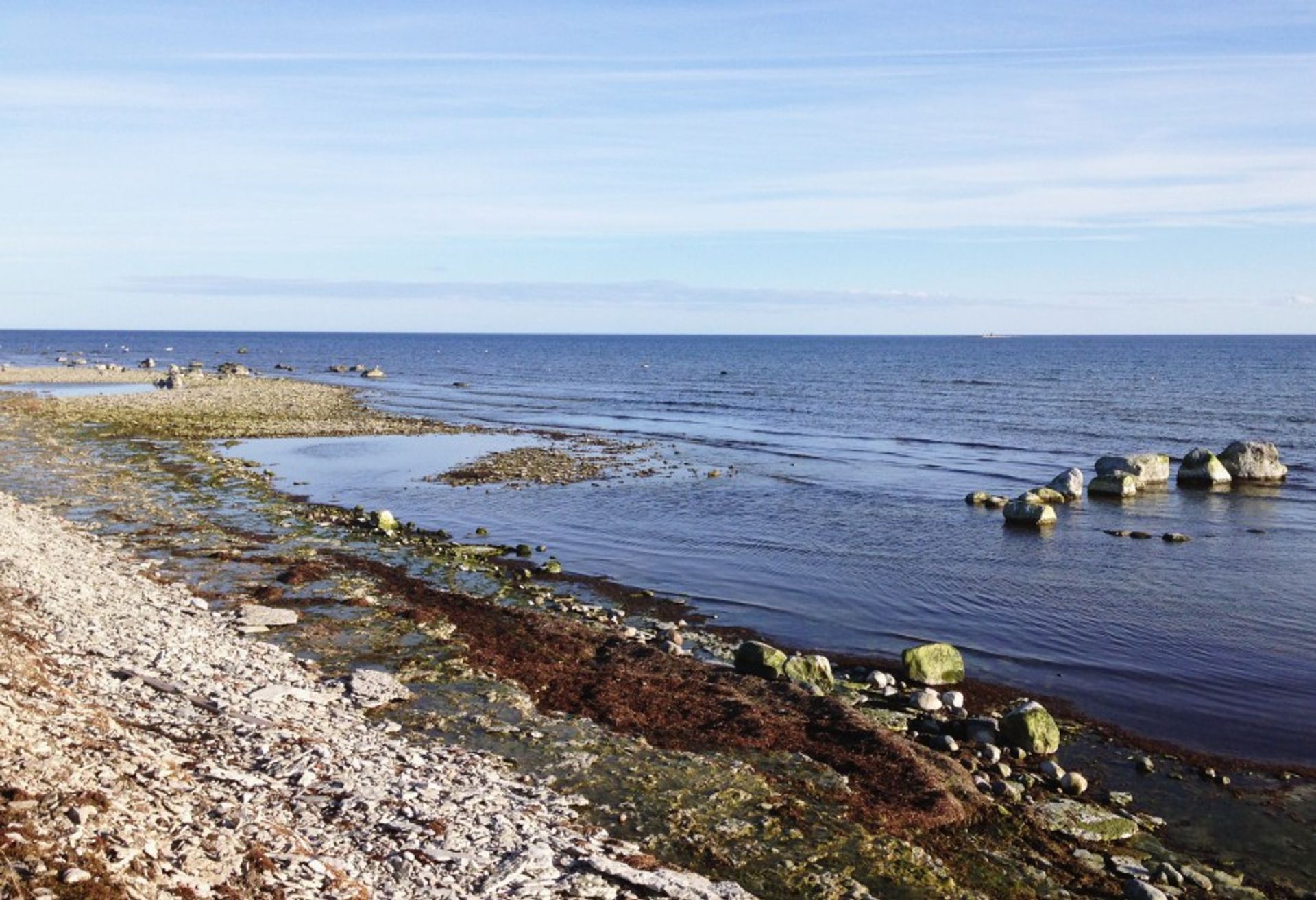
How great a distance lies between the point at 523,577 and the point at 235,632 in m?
8.23

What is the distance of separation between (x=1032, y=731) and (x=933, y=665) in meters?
3.12

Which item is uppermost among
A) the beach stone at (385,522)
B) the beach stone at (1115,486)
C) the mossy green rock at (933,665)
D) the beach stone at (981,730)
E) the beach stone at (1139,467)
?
the beach stone at (1139,467)

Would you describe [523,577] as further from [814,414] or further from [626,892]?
[814,414]

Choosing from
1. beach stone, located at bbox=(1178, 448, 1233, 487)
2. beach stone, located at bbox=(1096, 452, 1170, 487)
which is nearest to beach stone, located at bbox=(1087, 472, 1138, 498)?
beach stone, located at bbox=(1096, 452, 1170, 487)

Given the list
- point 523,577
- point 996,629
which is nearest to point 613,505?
point 523,577

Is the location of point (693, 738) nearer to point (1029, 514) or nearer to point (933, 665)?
point (933, 665)

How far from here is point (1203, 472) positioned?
147 ft

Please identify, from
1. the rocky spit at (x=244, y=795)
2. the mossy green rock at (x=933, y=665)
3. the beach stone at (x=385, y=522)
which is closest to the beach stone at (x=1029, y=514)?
the mossy green rock at (x=933, y=665)

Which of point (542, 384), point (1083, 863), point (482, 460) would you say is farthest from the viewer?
point (542, 384)

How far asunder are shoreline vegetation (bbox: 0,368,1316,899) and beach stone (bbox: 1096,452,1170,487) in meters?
28.6

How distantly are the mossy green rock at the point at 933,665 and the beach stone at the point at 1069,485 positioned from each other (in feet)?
79.9

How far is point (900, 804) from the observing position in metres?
13.4

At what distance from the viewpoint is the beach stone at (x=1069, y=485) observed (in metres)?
41.0

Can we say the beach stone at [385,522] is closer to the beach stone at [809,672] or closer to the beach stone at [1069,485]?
the beach stone at [809,672]
